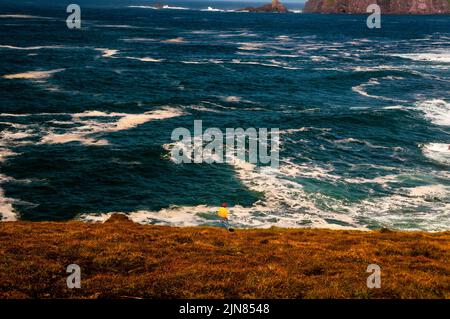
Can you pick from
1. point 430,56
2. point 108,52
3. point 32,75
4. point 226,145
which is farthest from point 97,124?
point 430,56

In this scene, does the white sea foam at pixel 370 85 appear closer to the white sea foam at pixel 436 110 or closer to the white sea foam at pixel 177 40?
the white sea foam at pixel 436 110

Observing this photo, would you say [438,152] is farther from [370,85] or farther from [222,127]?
[370,85]

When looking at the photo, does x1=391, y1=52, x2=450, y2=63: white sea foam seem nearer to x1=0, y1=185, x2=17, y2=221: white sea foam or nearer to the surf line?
the surf line

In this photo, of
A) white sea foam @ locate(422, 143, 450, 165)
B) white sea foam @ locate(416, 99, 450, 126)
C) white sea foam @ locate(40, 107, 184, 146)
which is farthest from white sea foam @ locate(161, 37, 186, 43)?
white sea foam @ locate(422, 143, 450, 165)

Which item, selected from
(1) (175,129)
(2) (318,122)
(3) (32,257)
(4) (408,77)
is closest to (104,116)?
(1) (175,129)

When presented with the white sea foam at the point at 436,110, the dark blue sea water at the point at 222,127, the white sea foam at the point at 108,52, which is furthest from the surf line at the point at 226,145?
the white sea foam at the point at 108,52
